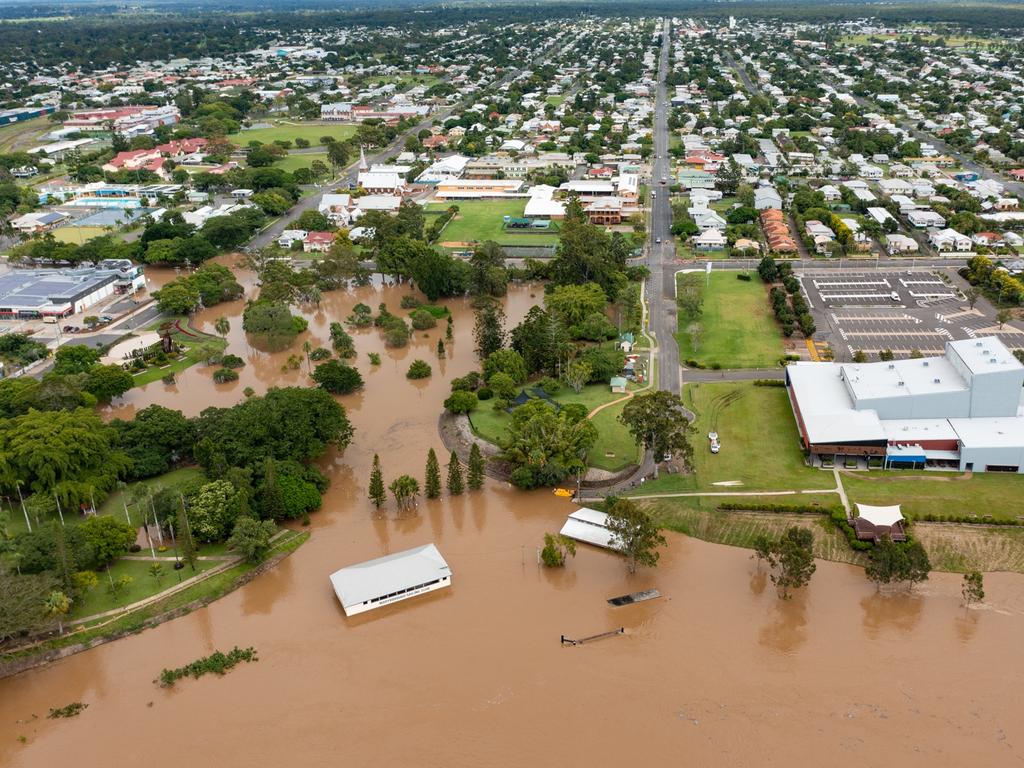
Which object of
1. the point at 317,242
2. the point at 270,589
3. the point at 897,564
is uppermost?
the point at 897,564

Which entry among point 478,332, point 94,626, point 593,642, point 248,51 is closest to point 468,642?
point 593,642

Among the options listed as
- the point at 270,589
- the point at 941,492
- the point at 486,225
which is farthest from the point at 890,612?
the point at 486,225

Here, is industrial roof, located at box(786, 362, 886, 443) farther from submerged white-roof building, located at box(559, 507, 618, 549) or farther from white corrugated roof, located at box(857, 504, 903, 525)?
submerged white-roof building, located at box(559, 507, 618, 549)

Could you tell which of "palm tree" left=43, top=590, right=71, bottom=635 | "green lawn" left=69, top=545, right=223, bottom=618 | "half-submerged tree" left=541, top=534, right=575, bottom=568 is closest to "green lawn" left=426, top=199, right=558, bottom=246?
"half-submerged tree" left=541, top=534, right=575, bottom=568

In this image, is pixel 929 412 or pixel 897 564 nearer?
pixel 897 564

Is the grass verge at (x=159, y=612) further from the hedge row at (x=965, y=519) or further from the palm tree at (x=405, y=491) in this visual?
the hedge row at (x=965, y=519)

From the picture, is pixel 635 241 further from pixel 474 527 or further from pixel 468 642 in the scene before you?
pixel 468 642

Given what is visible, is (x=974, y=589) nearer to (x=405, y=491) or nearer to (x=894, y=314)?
(x=405, y=491)
